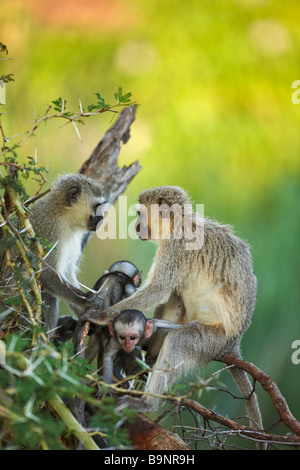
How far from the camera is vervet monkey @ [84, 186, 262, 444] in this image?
3.00 meters

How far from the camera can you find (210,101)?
15.8 ft

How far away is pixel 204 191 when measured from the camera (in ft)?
15.7

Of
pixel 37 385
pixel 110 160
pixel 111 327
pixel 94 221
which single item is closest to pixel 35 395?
pixel 37 385

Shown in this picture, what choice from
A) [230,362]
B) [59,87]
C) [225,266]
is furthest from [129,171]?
[230,362]

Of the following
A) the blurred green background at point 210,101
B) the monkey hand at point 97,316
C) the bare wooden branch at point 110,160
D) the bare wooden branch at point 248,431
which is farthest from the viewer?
the blurred green background at point 210,101

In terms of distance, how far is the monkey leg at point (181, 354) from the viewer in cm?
273

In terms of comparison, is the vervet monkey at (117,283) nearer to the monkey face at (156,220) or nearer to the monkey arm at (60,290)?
the monkey arm at (60,290)

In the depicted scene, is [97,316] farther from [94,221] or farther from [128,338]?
[94,221]

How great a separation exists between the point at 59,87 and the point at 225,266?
2.56m

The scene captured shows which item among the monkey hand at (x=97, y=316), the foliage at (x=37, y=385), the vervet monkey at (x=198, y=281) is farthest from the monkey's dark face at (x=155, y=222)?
the foliage at (x=37, y=385)

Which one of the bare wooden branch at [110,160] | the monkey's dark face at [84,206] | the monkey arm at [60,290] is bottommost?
the monkey arm at [60,290]

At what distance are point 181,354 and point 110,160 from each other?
6.02 feet

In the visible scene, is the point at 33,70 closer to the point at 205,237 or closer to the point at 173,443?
the point at 205,237

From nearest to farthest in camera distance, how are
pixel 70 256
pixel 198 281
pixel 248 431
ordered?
pixel 248 431 → pixel 198 281 → pixel 70 256
